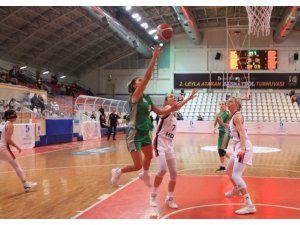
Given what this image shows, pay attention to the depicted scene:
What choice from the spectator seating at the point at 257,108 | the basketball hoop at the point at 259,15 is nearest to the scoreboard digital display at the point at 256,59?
the spectator seating at the point at 257,108

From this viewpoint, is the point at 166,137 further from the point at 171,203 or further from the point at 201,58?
the point at 201,58

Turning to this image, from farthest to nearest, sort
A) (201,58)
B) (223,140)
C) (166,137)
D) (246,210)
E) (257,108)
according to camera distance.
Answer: (201,58)
(257,108)
(223,140)
(166,137)
(246,210)

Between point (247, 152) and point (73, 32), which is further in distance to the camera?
point (73, 32)

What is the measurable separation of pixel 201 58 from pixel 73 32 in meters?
12.8

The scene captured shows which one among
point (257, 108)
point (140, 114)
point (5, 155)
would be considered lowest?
point (5, 155)

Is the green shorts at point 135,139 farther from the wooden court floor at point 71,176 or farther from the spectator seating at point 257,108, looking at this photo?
the spectator seating at point 257,108

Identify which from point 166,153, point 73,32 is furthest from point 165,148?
point 73,32

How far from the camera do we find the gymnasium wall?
3350 cm

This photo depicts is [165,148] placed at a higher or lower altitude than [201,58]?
lower

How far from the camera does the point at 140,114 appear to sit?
16.9 ft

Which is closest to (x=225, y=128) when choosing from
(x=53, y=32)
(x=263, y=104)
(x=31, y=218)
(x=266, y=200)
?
(x=266, y=200)

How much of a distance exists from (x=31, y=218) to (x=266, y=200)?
3427 mm

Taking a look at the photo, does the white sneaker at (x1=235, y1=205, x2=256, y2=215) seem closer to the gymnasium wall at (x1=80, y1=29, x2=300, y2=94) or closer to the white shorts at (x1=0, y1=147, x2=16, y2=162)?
the white shorts at (x1=0, y1=147, x2=16, y2=162)
